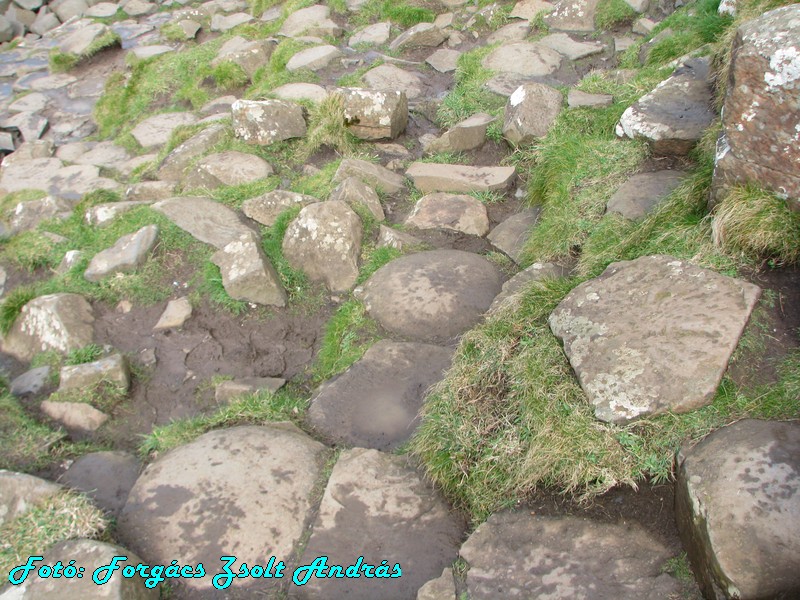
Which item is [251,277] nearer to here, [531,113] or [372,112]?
[372,112]

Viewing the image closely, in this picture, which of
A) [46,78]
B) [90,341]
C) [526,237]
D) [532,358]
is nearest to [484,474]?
[532,358]

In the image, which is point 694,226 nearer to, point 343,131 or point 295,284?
point 295,284

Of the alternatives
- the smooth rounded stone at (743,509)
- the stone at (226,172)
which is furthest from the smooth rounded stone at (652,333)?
the stone at (226,172)

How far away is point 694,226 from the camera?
3344mm

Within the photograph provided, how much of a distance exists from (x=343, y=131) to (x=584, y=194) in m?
2.35

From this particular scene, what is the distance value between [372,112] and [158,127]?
8.96 ft

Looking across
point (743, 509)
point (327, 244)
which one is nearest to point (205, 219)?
point (327, 244)

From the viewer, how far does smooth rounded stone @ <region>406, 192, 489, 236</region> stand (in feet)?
15.8

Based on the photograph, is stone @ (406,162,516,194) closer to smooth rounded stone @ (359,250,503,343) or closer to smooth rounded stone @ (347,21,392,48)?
smooth rounded stone @ (359,250,503,343)

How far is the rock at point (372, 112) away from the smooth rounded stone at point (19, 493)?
3811 millimetres

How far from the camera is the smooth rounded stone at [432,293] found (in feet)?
13.1

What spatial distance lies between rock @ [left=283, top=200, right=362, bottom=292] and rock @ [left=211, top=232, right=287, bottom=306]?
0.24 metres

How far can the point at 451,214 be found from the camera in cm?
488

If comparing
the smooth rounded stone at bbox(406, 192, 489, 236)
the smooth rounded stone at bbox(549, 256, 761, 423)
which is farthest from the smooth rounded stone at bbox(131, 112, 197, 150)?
the smooth rounded stone at bbox(549, 256, 761, 423)
